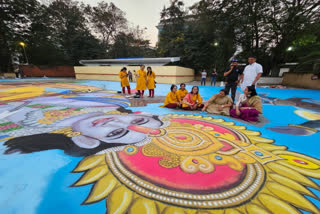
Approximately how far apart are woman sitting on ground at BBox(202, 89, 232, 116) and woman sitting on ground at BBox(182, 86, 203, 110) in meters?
0.26

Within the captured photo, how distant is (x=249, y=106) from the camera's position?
364cm

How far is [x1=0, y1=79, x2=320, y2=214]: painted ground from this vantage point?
51.4 inches

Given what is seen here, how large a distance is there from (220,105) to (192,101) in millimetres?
841

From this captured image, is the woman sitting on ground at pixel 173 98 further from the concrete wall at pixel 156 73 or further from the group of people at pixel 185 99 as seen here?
the concrete wall at pixel 156 73

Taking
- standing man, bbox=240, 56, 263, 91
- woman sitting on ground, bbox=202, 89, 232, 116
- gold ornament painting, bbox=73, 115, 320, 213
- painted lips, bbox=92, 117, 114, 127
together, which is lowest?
gold ornament painting, bbox=73, 115, 320, 213

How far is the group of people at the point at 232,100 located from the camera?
3.54m

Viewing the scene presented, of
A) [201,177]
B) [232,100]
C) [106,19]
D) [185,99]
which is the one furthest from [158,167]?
[106,19]

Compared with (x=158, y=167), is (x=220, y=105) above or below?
above

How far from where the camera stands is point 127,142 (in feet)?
Answer: 7.80

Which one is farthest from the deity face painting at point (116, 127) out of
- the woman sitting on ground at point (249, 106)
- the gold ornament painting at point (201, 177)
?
the woman sitting on ground at point (249, 106)

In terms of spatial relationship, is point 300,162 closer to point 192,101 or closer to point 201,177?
point 201,177

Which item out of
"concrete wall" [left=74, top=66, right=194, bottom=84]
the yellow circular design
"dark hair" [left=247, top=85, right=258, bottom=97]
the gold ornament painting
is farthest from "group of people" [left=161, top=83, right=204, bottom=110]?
"concrete wall" [left=74, top=66, right=194, bottom=84]

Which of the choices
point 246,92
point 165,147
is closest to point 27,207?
point 165,147

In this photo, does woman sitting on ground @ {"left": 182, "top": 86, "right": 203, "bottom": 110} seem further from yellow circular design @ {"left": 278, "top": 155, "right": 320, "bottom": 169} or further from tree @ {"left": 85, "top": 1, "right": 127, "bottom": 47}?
tree @ {"left": 85, "top": 1, "right": 127, "bottom": 47}
